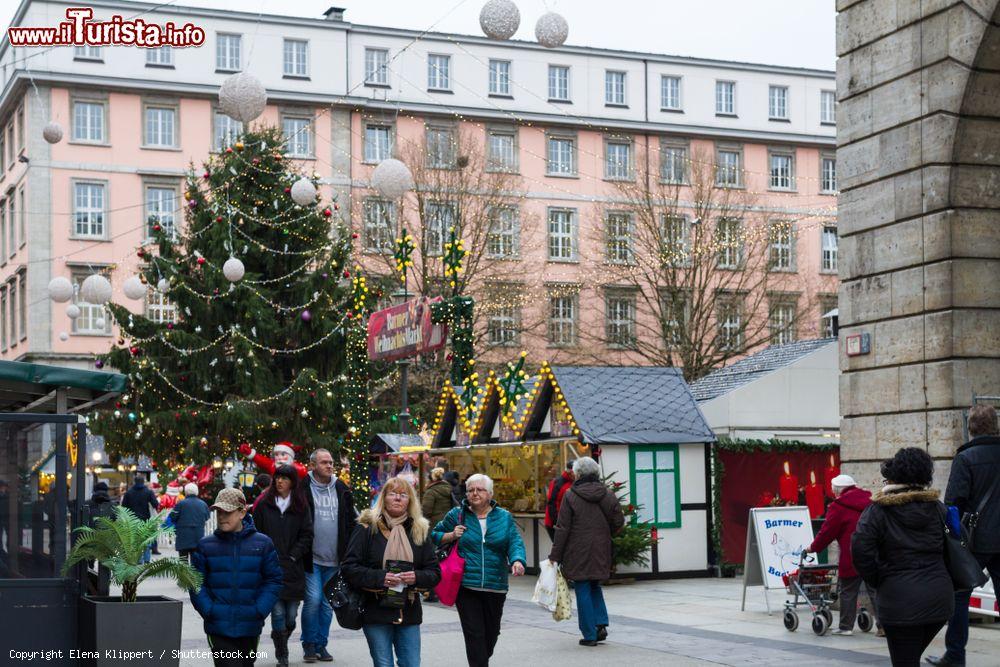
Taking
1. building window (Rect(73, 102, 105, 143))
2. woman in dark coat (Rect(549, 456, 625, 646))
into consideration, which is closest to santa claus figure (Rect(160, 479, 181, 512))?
woman in dark coat (Rect(549, 456, 625, 646))

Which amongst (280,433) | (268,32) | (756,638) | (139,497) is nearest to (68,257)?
(268,32)

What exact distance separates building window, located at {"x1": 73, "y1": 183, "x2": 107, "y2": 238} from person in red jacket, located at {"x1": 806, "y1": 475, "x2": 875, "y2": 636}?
44.2m

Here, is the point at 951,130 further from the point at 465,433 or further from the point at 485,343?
the point at 485,343

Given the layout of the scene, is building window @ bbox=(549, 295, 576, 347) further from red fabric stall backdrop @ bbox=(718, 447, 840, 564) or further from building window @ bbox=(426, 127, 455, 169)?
red fabric stall backdrop @ bbox=(718, 447, 840, 564)

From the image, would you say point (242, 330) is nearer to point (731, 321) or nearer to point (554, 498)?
point (731, 321)

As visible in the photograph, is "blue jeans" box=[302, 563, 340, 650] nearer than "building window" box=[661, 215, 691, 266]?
Yes

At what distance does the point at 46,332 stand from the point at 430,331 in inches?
1300

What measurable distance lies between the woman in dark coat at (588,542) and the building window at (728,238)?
2964 centimetres

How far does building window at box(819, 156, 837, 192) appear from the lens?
2422 inches

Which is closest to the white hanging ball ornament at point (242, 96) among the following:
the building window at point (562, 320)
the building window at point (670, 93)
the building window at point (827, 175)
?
the building window at point (562, 320)

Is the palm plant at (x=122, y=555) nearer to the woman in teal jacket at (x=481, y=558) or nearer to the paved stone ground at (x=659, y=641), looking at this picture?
the woman in teal jacket at (x=481, y=558)

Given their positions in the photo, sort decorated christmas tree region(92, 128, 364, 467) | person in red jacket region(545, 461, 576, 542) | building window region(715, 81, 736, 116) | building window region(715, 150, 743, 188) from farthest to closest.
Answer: building window region(715, 81, 736, 116) → building window region(715, 150, 743, 188) → decorated christmas tree region(92, 128, 364, 467) → person in red jacket region(545, 461, 576, 542)

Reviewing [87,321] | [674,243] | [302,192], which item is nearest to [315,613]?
[302,192]

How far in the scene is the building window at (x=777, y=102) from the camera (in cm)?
6219
